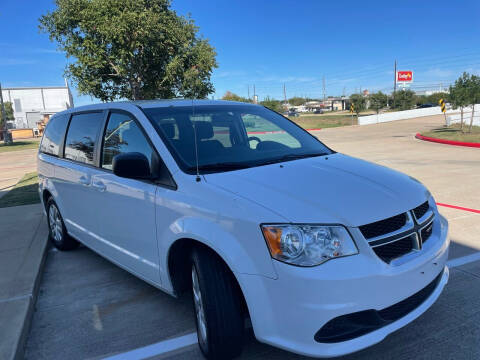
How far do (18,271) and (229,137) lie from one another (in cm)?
272

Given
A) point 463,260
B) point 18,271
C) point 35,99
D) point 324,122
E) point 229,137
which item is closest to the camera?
point 229,137

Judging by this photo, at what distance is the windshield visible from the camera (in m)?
2.97

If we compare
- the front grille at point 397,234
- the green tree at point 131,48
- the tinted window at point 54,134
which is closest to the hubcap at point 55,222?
the tinted window at point 54,134

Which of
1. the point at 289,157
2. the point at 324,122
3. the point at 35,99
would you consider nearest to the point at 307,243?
the point at 289,157

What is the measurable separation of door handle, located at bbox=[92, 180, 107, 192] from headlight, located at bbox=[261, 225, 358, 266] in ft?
6.32

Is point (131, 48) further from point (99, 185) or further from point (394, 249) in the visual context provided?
point (394, 249)

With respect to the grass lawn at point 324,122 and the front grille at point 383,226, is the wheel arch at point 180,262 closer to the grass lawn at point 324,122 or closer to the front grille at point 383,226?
the front grille at point 383,226

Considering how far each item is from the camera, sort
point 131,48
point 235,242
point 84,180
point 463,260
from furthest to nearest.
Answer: point 131,48 → point 463,260 → point 84,180 → point 235,242

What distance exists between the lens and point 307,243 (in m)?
2.13

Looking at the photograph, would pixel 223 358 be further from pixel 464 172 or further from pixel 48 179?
pixel 464 172

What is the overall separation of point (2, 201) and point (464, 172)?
34.0 feet

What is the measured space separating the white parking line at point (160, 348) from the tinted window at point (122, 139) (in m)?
1.38

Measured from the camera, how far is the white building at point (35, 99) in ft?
269

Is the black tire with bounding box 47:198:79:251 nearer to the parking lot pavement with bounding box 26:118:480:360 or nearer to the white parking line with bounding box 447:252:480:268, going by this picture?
the parking lot pavement with bounding box 26:118:480:360
